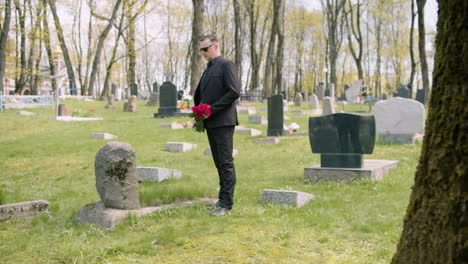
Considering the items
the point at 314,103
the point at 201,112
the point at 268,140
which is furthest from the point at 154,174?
the point at 314,103

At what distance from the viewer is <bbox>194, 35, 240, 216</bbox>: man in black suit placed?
231 inches

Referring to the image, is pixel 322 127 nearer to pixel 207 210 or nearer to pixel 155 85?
pixel 207 210

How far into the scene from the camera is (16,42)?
124 feet

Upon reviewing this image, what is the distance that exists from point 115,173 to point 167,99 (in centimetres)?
1523

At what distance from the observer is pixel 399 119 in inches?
518

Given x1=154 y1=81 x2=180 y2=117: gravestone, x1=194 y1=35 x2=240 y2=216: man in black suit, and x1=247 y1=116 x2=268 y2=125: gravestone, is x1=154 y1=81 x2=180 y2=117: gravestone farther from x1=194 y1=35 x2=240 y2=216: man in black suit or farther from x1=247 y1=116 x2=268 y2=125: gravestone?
x1=194 y1=35 x2=240 y2=216: man in black suit

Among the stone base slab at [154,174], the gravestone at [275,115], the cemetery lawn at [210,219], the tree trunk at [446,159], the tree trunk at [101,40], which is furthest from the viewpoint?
the tree trunk at [101,40]

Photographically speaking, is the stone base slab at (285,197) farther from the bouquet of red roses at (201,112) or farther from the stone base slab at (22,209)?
the stone base slab at (22,209)

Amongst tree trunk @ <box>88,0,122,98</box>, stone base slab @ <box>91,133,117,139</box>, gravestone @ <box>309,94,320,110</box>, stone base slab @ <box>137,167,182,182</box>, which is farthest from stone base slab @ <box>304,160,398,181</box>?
tree trunk @ <box>88,0,122,98</box>

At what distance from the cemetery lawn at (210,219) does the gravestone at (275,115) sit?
2858 mm

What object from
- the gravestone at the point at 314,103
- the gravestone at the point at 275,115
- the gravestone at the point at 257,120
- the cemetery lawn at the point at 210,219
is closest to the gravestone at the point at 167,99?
the gravestone at the point at 257,120

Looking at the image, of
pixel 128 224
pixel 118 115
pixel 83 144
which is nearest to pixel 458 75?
pixel 128 224

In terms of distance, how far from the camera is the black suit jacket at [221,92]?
5.84 meters

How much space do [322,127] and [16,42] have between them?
35.1 meters
